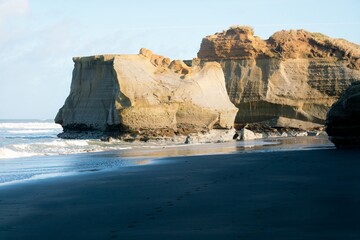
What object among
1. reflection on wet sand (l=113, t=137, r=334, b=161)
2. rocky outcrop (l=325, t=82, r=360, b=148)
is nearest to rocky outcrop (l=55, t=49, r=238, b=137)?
reflection on wet sand (l=113, t=137, r=334, b=161)

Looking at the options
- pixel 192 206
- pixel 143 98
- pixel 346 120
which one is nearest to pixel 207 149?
pixel 346 120

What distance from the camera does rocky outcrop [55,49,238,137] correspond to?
3753 centimetres

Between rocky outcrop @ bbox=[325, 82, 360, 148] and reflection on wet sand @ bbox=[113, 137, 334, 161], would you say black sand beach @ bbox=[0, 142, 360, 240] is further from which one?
reflection on wet sand @ bbox=[113, 137, 334, 161]

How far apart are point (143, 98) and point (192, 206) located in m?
30.2

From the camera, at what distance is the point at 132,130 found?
36.5 m

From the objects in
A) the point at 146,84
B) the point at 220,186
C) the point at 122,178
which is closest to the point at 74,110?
the point at 146,84

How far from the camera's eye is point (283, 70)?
58031 millimetres

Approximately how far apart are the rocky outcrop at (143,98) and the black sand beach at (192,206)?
81.8 feet

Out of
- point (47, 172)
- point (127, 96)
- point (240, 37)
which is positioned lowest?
point (47, 172)

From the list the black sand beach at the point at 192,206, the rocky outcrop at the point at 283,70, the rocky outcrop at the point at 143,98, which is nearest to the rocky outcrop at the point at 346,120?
the black sand beach at the point at 192,206

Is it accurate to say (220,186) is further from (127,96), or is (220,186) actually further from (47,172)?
(127,96)

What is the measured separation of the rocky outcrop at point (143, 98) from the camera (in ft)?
123

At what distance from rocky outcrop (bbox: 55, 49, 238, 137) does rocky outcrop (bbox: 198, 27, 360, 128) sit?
987cm

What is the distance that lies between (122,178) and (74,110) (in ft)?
108
